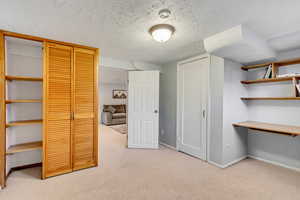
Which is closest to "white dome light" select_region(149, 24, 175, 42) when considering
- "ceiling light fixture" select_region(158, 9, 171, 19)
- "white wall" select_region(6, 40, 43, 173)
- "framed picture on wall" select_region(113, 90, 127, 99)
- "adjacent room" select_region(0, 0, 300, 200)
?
"adjacent room" select_region(0, 0, 300, 200)

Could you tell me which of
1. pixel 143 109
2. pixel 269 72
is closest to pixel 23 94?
pixel 143 109

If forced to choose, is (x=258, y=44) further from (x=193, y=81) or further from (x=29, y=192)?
(x=29, y=192)

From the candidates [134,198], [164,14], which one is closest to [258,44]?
[164,14]

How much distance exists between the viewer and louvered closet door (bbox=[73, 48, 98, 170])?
2.42 meters

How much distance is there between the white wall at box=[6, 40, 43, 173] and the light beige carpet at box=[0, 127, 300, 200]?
283mm

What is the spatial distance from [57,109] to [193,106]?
2.55m

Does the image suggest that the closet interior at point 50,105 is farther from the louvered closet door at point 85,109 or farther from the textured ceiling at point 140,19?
the textured ceiling at point 140,19

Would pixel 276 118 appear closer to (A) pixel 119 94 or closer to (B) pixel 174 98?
(B) pixel 174 98

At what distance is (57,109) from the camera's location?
7.46ft

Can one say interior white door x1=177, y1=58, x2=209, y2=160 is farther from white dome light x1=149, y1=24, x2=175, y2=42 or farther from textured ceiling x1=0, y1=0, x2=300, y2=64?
white dome light x1=149, y1=24, x2=175, y2=42

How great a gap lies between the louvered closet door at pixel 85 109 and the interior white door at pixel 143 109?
3.98 feet

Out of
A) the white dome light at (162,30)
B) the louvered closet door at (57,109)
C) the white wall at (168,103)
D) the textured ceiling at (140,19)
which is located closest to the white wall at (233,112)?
the textured ceiling at (140,19)

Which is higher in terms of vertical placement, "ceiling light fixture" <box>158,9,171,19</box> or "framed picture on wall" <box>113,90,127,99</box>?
"ceiling light fixture" <box>158,9,171,19</box>

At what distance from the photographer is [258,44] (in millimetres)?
2160
